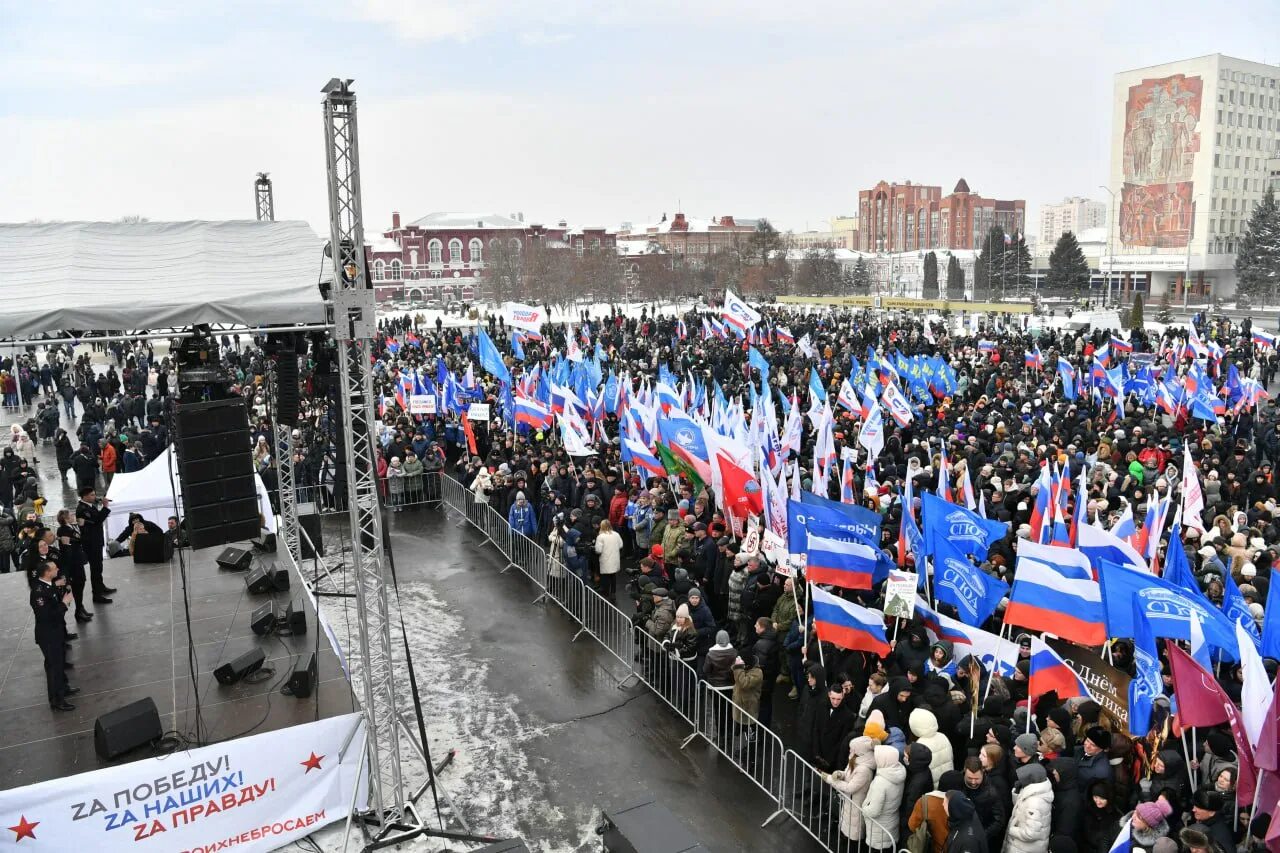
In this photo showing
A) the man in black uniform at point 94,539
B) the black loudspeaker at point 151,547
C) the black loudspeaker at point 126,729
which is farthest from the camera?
the black loudspeaker at point 151,547

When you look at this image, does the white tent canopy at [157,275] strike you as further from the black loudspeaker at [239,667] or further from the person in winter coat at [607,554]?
the person in winter coat at [607,554]

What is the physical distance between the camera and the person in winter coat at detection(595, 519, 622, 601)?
529 inches

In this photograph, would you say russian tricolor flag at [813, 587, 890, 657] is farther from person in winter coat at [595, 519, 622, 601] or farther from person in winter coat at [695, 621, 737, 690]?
person in winter coat at [595, 519, 622, 601]

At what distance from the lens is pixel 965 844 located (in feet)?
21.4

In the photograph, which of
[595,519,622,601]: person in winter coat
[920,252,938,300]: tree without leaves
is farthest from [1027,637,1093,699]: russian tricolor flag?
[920,252,938,300]: tree without leaves

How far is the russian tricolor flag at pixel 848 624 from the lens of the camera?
9.25m

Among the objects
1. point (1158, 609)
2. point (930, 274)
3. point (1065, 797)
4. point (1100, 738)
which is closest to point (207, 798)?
point (1065, 797)

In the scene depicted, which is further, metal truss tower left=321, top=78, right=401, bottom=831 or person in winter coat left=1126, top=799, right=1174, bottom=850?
metal truss tower left=321, top=78, right=401, bottom=831

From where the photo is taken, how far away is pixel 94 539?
1256 centimetres

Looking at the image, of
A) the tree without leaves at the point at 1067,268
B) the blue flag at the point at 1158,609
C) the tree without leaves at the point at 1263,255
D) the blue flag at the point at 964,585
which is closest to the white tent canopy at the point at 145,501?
the blue flag at the point at 964,585

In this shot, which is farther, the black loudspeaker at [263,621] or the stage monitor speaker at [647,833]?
the black loudspeaker at [263,621]

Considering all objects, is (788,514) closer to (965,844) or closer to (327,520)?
(965,844)

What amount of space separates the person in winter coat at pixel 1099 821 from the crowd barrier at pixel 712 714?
4.51ft

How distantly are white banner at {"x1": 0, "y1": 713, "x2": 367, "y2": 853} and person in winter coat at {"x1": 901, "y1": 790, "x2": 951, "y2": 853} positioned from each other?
481cm
